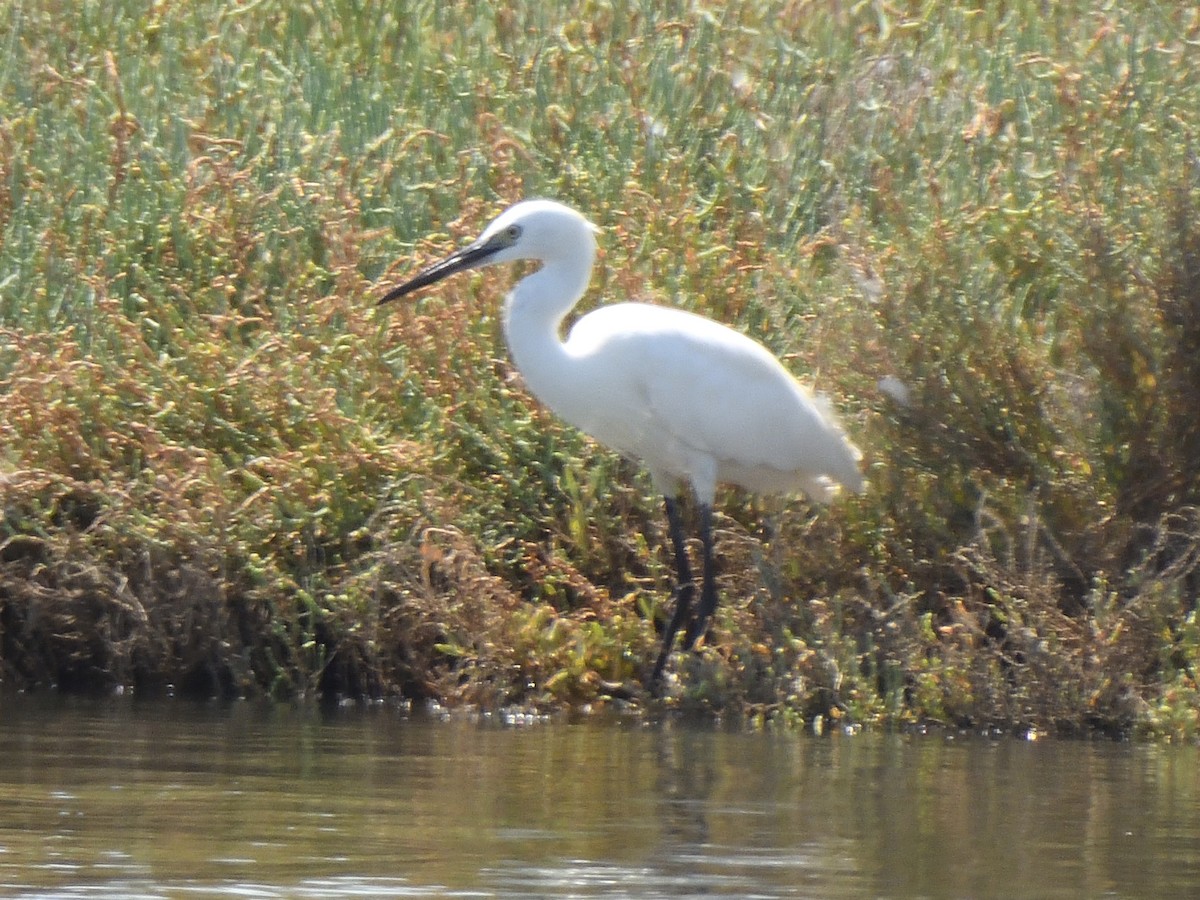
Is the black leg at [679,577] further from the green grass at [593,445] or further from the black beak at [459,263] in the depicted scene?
the black beak at [459,263]

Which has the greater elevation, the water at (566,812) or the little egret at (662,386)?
the little egret at (662,386)

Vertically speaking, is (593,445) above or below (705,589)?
above

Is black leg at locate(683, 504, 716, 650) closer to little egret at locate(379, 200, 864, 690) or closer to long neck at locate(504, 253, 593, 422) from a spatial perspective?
little egret at locate(379, 200, 864, 690)

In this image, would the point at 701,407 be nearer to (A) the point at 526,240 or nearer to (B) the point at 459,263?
(A) the point at 526,240

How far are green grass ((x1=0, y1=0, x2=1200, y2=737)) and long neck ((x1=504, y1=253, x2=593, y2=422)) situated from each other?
47cm

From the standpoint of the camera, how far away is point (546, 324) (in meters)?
7.70

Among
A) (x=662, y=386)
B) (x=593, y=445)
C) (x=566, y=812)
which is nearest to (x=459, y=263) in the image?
(x=662, y=386)

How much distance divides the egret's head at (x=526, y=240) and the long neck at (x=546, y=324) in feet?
0.18

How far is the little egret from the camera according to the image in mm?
7621

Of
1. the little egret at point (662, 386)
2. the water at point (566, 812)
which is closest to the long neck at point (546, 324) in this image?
the little egret at point (662, 386)

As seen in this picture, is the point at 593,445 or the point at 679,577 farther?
the point at 593,445

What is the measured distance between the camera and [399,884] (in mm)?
4426

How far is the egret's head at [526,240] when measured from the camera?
7.68 metres

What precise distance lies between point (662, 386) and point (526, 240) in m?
0.66
